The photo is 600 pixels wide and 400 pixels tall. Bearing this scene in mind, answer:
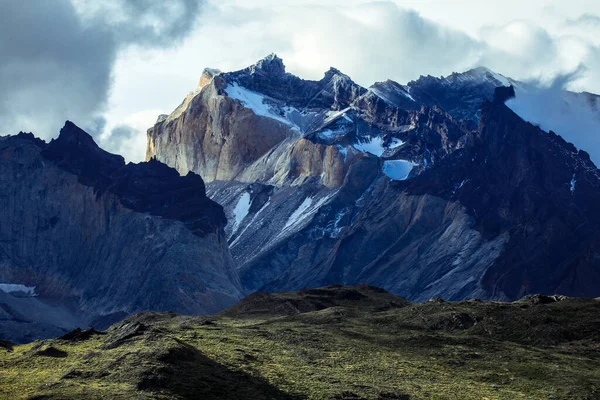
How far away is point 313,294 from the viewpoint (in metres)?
163

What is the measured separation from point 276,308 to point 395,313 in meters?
30.3

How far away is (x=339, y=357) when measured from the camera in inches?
3671

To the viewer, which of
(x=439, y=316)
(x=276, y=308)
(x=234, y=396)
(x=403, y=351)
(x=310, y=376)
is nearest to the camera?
(x=234, y=396)

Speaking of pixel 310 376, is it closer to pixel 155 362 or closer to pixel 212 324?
pixel 155 362

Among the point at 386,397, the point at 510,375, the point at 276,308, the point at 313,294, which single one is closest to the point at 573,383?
the point at 510,375

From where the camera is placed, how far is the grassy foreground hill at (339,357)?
2987 inches

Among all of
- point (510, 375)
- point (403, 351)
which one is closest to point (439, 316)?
point (403, 351)

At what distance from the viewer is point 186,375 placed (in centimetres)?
7625

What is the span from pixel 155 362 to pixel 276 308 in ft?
239

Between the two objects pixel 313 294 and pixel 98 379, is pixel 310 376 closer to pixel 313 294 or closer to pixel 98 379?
pixel 98 379

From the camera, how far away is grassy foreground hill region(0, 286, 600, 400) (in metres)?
75.9

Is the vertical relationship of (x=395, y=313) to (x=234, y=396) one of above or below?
above

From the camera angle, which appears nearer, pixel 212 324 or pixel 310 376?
pixel 310 376

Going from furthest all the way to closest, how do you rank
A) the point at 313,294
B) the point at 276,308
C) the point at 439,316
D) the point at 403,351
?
the point at 313,294 < the point at 276,308 < the point at 439,316 < the point at 403,351
